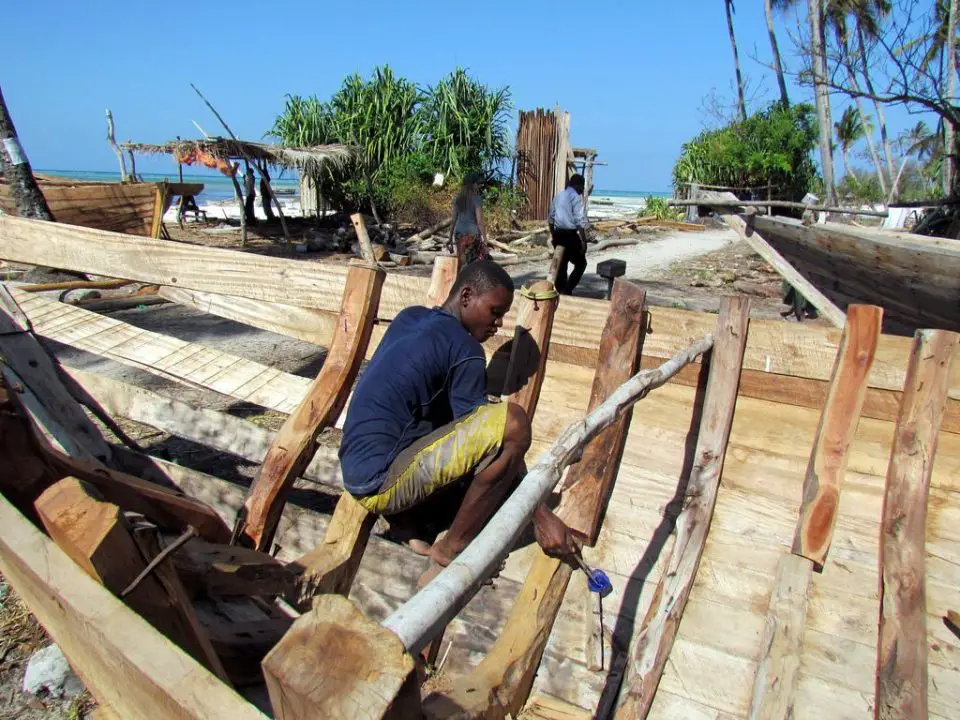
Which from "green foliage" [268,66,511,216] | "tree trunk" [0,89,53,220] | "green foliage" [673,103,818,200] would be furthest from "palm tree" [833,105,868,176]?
"tree trunk" [0,89,53,220]

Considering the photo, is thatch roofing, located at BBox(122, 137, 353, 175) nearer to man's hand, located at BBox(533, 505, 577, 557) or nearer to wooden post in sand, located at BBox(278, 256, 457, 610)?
wooden post in sand, located at BBox(278, 256, 457, 610)

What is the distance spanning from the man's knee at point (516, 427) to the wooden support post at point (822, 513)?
2.61 feet

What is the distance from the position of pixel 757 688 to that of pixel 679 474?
2.79 feet

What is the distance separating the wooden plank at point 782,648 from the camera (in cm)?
163

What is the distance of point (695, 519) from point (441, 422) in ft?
2.98

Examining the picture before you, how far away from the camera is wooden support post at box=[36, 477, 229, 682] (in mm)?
1227

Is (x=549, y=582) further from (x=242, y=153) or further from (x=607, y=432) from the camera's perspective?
(x=242, y=153)

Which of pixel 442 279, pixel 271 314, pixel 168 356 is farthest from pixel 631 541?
pixel 168 356

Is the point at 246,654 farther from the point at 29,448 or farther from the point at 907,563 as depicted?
the point at 907,563

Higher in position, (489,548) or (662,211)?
(489,548)

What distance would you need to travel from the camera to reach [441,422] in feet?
8.13

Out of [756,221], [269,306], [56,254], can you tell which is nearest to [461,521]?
[269,306]

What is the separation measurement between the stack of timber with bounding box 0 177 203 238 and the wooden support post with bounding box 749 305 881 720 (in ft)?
34.6

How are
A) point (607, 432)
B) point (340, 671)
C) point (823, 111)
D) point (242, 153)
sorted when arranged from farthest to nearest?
point (823, 111) < point (242, 153) < point (607, 432) < point (340, 671)
